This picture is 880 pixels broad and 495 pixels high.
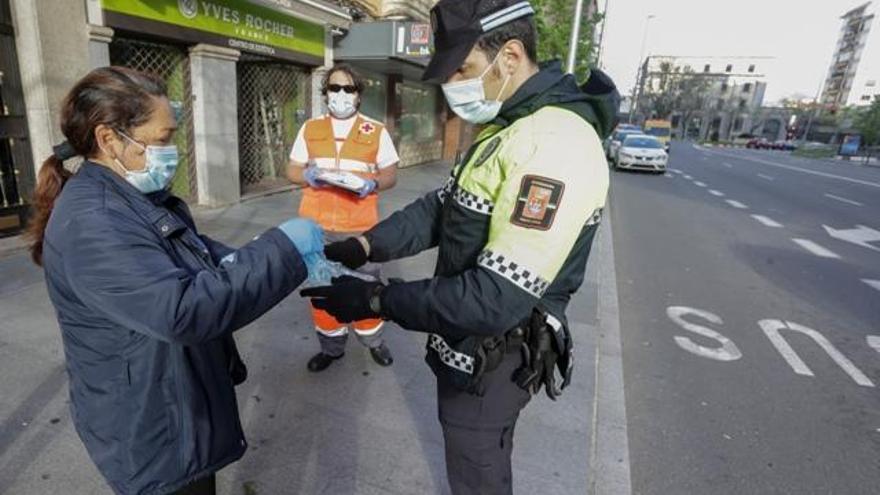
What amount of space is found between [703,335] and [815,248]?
4.96 metres

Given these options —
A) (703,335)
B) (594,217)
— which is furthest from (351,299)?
(703,335)

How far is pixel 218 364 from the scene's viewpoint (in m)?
1.48

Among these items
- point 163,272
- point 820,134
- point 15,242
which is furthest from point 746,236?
point 820,134

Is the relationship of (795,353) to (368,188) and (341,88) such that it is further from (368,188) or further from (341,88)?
A: (341,88)

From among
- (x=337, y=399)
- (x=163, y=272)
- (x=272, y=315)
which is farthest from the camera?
(x=272, y=315)

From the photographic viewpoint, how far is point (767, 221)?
9805 millimetres

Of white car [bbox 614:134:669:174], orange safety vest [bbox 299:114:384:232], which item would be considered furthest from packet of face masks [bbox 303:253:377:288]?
white car [bbox 614:134:669:174]

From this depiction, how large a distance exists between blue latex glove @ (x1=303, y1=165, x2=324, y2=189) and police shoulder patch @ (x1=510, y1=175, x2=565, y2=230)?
2050 mm

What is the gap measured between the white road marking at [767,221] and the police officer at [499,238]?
386 inches

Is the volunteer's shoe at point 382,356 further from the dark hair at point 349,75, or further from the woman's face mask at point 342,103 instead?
the dark hair at point 349,75

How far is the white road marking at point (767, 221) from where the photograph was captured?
9426mm

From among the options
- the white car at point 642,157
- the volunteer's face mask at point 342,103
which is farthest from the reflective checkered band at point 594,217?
the white car at point 642,157

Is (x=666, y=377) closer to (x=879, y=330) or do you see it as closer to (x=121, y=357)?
(x=879, y=330)

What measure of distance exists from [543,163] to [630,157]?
59.6 feet
